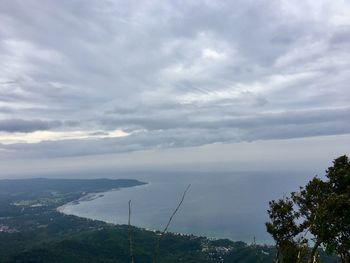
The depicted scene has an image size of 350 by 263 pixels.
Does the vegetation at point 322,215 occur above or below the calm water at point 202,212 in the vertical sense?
above

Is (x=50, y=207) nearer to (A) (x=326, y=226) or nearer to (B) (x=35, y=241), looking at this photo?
(B) (x=35, y=241)

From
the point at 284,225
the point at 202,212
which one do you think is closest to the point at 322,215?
the point at 284,225

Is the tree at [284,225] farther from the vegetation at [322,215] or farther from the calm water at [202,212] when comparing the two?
the calm water at [202,212]

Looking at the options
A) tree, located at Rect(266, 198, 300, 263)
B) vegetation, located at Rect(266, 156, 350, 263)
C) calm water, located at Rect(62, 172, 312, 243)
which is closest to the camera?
vegetation, located at Rect(266, 156, 350, 263)

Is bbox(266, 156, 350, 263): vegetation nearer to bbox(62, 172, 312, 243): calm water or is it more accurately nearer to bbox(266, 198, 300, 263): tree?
bbox(266, 198, 300, 263): tree

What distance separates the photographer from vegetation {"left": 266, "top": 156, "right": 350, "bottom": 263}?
989 centimetres

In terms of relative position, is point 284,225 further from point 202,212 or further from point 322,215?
point 202,212

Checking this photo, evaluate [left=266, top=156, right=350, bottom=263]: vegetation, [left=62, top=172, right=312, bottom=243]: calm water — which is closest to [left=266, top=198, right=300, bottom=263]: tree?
[left=266, top=156, right=350, bottom=263]: vegetation

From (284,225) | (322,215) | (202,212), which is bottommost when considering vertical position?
→ (202,212)

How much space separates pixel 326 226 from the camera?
10188mm

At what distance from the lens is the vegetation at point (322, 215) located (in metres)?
9.89

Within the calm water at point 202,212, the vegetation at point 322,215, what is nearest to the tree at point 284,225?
the vegetation at point 322,215

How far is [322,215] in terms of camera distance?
9766mm

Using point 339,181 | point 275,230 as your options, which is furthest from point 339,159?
point 275,230
